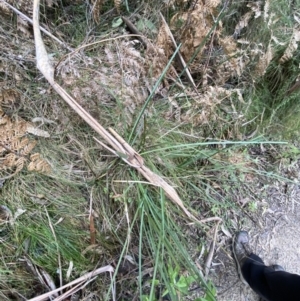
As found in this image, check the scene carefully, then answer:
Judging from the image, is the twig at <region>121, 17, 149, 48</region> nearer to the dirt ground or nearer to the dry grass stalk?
the dry grass stalk

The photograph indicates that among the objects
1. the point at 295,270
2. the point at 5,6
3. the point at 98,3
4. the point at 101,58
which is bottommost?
the point at 295,270

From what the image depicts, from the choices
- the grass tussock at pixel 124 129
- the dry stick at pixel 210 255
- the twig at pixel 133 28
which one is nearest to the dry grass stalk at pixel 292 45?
the grass tussock at pixel 124 129

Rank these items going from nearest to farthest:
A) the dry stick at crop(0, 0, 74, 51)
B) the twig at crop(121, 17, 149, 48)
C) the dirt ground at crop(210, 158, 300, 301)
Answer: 1. the dry stick at crop(0, 0, 74, 51)
2. the twig at crop(121, 17, 149, 48)
3. the dirt ground at crop(210, 158, 300, 301)

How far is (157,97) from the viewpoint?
183 centimetres

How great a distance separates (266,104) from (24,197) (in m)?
1.38

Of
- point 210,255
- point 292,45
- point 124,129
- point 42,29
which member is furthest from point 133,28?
point 210,255

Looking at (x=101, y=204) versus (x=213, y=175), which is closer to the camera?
(x=101, y=204)

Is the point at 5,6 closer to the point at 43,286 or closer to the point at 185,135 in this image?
the point at 185,135

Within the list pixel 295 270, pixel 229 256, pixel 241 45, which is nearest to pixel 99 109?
pixel 241 45

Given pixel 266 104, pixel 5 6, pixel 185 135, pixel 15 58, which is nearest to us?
pixel 5 6

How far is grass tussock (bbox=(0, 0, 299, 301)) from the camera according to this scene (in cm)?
163

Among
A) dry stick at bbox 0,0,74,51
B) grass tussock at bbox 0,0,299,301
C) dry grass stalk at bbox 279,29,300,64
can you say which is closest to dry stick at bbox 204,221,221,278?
grass tussock at bbox 0,0,299,301

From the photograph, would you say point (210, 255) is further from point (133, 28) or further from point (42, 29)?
point (42, 29)

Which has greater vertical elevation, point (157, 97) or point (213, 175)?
point (157, 97)
